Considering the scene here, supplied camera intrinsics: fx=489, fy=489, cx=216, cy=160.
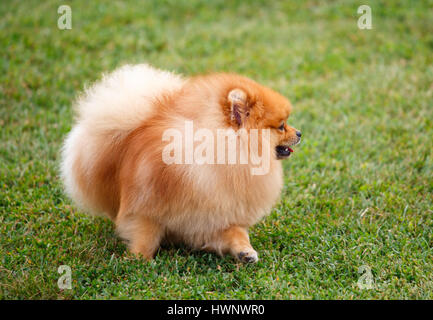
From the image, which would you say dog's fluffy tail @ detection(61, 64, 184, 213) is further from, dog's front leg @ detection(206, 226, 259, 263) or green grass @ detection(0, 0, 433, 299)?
dog's front leg @ detection(206, 226, 259, 263)

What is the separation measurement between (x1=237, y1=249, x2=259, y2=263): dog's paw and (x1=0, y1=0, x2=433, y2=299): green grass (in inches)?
3.1

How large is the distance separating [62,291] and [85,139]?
3.64 ft

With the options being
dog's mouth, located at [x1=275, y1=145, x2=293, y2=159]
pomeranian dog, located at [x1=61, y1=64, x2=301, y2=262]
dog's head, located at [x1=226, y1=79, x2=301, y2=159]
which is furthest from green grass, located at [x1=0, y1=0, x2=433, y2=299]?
dog's head, located at [x1=226, y1=79, x2=301, y2=159]

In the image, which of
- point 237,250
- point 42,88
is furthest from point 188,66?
point 237,250

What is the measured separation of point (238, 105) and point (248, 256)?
43.5 inches

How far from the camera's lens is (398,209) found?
4.36 metres

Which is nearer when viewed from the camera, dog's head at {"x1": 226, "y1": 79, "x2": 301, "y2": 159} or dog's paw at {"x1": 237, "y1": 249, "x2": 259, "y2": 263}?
dog's head at {"x1": 226, "y1": 79, "x2": 301, "y2": 159}

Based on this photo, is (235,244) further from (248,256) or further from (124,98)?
(124,98)

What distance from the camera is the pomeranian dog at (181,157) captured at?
3217 mm

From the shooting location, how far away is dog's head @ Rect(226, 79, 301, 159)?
3.20m

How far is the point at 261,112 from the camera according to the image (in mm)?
3312

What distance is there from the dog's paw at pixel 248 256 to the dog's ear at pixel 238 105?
94 centimetres

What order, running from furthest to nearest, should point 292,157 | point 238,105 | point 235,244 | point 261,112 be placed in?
point 292,157
point 235,244
point 261,112
point 238,105

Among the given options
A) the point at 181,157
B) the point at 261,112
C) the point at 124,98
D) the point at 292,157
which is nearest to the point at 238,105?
the point at 261,112
